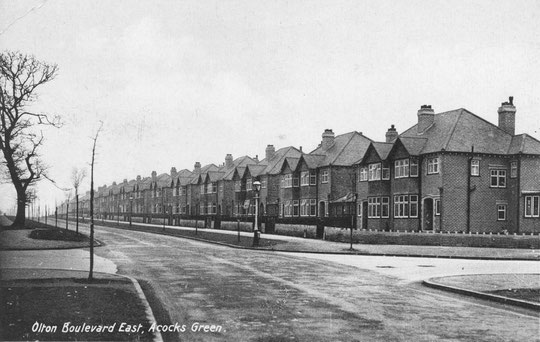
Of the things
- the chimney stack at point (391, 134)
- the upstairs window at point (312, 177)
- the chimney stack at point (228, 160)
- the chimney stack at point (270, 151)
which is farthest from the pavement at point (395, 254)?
the chimney stack at point (228, 160)

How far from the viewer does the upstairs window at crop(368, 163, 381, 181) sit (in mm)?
47216

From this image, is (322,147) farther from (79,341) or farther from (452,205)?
(79,341)

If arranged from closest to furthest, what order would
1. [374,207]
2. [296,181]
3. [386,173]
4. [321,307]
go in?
[321,307] → [386,173] → [374,207] → [296,181]

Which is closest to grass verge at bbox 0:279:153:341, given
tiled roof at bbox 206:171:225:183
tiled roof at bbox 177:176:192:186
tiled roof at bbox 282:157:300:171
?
tiled roof at bbox 282:157:300:171

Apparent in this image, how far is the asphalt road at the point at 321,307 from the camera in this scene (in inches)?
392

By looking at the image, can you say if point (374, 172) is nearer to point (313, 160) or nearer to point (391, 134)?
point (391, 134)

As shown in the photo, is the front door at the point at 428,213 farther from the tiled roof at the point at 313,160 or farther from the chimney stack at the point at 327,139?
the chimney stack at the point at 327,139

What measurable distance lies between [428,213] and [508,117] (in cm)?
1065

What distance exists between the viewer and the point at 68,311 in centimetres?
1048

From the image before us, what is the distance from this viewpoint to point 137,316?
1056 centimetres

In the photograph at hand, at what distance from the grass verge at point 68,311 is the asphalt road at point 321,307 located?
3.03ft

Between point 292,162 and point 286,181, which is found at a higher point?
point 292,162

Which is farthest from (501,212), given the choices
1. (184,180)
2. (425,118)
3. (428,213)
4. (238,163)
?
(184,180)

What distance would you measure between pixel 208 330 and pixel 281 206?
5521cm
